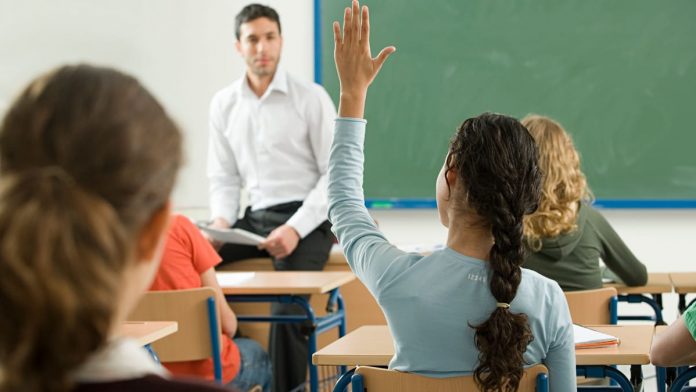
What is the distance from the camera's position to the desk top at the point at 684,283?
3650 mm

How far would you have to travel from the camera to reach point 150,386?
0.85 m

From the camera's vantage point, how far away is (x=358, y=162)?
196cm

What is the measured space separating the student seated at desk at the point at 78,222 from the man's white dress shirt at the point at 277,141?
13.6 feet

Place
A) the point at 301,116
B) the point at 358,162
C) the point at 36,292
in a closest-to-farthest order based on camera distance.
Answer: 1. the point at 36,292
2. the point at 358,162
3. the point at 301,116

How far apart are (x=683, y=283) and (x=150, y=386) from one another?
3230mm

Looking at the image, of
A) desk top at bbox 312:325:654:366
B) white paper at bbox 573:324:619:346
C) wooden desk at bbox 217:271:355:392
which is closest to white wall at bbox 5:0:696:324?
wooden desk at bbox 217:271:355:392

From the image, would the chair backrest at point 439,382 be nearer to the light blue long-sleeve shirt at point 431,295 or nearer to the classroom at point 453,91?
the light blue long-sleeve shirt at point 431,295

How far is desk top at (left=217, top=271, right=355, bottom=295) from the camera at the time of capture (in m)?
3.58

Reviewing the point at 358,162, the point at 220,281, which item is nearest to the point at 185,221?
the point at 220,281

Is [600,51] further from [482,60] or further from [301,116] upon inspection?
[301,116]

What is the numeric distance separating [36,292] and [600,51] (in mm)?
5457

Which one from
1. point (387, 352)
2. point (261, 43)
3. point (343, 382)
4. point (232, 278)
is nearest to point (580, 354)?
point (387, 352)

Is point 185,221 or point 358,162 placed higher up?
point 358,162

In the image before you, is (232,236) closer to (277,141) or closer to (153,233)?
(277,141)
